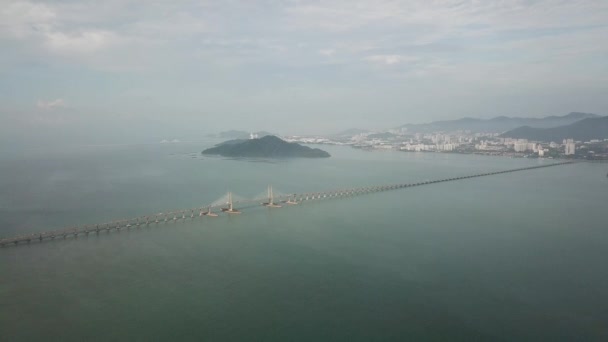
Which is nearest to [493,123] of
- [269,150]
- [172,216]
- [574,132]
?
[574,132]

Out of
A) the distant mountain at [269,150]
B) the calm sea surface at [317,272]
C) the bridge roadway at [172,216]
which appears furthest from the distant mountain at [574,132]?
the calm sea surface at [317,272]

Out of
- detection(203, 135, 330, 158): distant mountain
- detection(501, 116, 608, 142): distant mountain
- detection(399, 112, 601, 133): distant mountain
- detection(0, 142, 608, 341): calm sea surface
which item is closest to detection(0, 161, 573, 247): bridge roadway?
detection(0, 142, 608, 341): calm sea surface

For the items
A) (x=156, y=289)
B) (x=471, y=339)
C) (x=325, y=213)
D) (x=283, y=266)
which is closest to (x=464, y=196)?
(x=325, y=213)

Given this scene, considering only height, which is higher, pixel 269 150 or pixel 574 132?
pixel 574 132

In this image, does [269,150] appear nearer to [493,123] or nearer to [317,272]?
[317,272]

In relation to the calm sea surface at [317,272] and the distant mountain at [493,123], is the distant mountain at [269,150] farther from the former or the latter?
the distant mountain at [493,123]

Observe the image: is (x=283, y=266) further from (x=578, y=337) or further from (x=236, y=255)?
(x=578, y=337)

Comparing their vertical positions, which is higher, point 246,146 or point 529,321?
point 246,146
